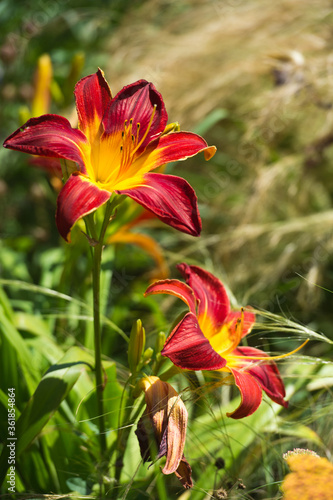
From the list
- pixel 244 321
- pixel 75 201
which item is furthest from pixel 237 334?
pixel 75 201

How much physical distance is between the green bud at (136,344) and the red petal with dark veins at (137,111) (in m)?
0.20

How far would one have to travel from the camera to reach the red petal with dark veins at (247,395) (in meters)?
0.53

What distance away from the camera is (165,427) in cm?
50

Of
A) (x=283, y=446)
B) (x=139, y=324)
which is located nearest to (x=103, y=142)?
(x=139, y=324)

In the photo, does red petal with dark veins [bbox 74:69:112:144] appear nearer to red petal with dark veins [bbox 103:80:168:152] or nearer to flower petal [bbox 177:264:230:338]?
red petal with dark veins [bbox 103:80:168:152]

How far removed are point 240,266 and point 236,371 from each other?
0.76 m

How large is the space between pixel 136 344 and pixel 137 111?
0.86 ft

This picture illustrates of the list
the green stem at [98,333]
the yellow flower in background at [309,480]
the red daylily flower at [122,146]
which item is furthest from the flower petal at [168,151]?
the yellow flower in background at [309,480]

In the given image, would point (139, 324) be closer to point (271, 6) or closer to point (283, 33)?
point (283, 33)

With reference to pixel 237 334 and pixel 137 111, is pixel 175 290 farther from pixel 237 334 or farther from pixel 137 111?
pixel 137 111

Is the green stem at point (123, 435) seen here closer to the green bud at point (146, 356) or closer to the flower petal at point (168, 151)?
the green bud at point (146, 356)

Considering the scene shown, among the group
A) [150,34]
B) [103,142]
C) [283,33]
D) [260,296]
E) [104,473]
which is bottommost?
[260,296]

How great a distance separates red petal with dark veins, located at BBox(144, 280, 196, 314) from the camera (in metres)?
0.56

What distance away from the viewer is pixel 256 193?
4.26 feet
